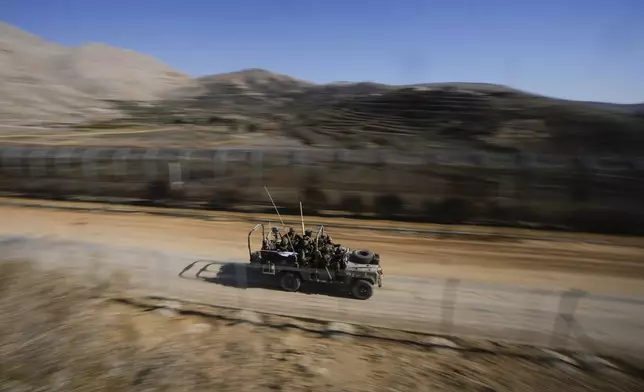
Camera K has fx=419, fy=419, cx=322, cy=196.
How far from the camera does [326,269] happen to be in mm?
9273

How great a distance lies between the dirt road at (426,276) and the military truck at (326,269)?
1.06 feet

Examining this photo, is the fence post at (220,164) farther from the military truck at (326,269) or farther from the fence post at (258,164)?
the military truck at (326,269)

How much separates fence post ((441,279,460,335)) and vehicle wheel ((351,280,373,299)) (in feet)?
5.13

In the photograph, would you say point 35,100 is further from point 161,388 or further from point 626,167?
point 626,167

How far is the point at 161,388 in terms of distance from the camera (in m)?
6.72

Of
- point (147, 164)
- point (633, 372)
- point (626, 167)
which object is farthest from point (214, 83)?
point (633, 372)

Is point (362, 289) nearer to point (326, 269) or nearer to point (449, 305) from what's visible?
point (326, 269)

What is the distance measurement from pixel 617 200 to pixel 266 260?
1192 centimetres

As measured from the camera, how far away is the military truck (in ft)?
29.9

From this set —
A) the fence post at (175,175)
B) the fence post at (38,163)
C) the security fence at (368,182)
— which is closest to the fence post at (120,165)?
the security fence at (368,182)

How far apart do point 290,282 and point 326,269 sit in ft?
2.96

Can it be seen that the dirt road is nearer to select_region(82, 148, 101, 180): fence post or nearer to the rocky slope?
select_region(82, 148, 101, 180): fence post

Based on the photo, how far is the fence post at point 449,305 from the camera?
8.14 meters

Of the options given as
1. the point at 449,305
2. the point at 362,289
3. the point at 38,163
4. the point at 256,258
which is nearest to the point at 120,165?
the point at 38,163
